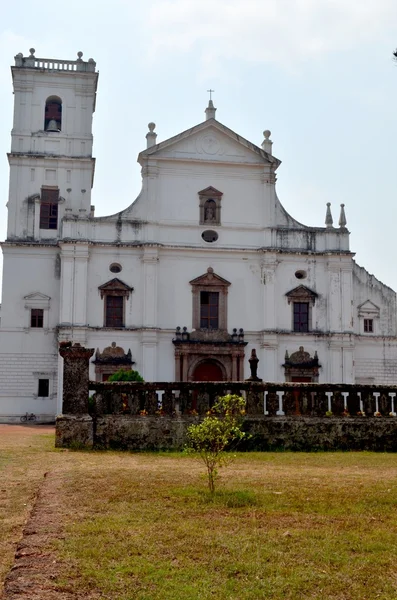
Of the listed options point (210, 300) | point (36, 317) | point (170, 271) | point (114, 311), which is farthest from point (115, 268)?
point (210, 300)

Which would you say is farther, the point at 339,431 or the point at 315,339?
the point at 315,339

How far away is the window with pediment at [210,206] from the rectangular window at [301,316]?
4.95m

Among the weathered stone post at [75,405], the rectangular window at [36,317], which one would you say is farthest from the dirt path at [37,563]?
the rectangular window at [36,317]

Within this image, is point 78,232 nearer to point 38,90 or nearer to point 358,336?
point 38,90

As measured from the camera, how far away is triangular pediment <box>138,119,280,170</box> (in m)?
31.0

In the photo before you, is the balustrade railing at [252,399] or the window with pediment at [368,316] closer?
the balustrade railing at [252,399]

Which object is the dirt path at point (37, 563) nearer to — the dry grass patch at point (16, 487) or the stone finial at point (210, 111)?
the dry grass patch at point (16, 487)

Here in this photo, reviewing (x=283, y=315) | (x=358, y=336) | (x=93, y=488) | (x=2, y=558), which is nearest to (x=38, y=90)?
(x=283, y=315)

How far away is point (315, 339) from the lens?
3030cm

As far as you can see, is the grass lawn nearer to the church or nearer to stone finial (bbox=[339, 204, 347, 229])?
the church

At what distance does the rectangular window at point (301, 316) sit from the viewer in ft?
100

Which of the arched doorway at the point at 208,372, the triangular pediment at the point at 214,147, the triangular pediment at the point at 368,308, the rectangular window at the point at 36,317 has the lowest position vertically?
the arched doorway at the point at 208,372

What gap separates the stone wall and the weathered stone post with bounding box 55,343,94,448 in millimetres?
18

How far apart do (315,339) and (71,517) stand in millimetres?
24576
